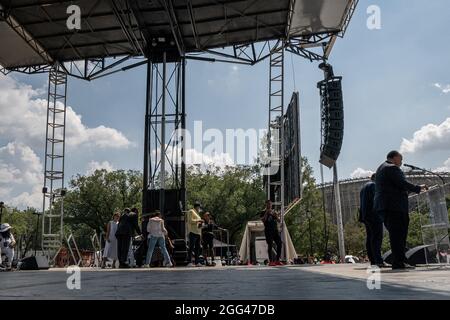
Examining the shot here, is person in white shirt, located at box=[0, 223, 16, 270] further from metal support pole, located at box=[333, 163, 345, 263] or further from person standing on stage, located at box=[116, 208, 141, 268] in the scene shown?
metal support pole, located at box=[333, 163, 345, 263]

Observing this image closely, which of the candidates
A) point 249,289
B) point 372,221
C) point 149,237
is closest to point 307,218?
point 149,237

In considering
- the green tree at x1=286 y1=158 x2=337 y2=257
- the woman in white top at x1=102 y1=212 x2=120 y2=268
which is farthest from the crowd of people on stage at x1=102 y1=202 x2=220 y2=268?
the green tree at x1=286 y1=158 x2=337 y2=257

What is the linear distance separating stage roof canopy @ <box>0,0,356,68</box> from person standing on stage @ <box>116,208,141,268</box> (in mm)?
6165

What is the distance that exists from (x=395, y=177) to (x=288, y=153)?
28.5 feet

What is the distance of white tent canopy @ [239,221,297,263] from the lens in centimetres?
1313

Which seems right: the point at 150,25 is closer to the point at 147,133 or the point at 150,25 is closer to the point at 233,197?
the point at 147,133

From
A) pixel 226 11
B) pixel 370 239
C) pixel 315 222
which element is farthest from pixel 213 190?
pixel 370 239

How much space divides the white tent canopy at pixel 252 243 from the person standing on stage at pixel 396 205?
6883 millimetres

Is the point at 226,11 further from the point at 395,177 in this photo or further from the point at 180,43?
the point at 395,177

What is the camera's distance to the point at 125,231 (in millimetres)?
11891

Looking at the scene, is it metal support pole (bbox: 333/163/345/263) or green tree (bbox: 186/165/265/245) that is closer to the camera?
metal support pole (bbox: 333/163/345/263)

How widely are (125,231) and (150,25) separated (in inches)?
290

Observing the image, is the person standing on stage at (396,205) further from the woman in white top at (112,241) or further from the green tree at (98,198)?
the green tree at (98,198)
